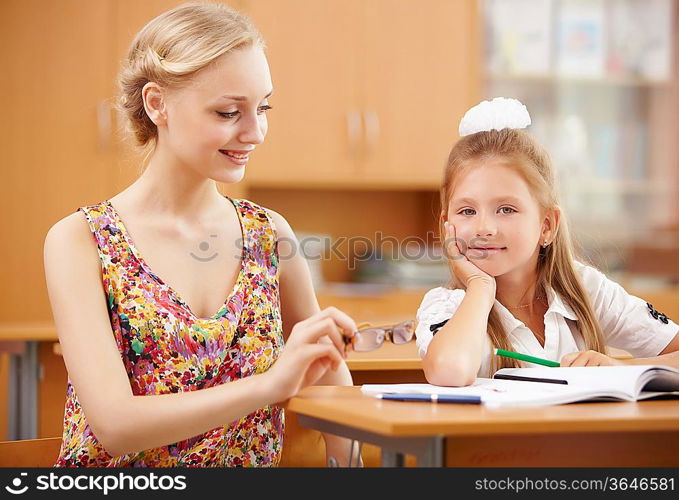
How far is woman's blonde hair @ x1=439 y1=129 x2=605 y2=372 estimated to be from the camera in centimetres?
189

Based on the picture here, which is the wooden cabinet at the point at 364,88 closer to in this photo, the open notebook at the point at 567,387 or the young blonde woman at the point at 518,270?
the young blonde woman at the point at 518,270

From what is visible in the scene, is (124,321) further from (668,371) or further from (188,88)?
(668,371)

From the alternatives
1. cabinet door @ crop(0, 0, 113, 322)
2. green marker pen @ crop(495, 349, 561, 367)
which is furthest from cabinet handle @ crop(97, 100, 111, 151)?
green marker pen @ crop(495, 349, 561, 367)

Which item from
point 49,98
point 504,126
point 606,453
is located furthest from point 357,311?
point 606,453

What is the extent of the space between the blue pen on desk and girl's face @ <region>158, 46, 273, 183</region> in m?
0.51

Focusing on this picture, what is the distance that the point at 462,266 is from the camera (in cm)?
184

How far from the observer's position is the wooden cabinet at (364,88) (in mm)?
4148

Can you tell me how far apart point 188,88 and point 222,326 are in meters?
0.40

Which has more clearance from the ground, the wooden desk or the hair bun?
the hair bun

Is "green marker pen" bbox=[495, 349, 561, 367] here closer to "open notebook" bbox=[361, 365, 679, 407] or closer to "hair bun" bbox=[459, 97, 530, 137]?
"open notebook" bbox=[361, 365, 679, 407]

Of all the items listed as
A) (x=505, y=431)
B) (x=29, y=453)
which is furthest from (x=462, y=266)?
(x=29, y=453)

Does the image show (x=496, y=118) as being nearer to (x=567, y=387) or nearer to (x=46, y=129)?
(x=567, y=387)

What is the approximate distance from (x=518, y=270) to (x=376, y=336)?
24.8 inches

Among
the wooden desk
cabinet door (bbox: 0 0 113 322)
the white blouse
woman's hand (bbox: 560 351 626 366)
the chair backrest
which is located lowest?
the chair backrest
